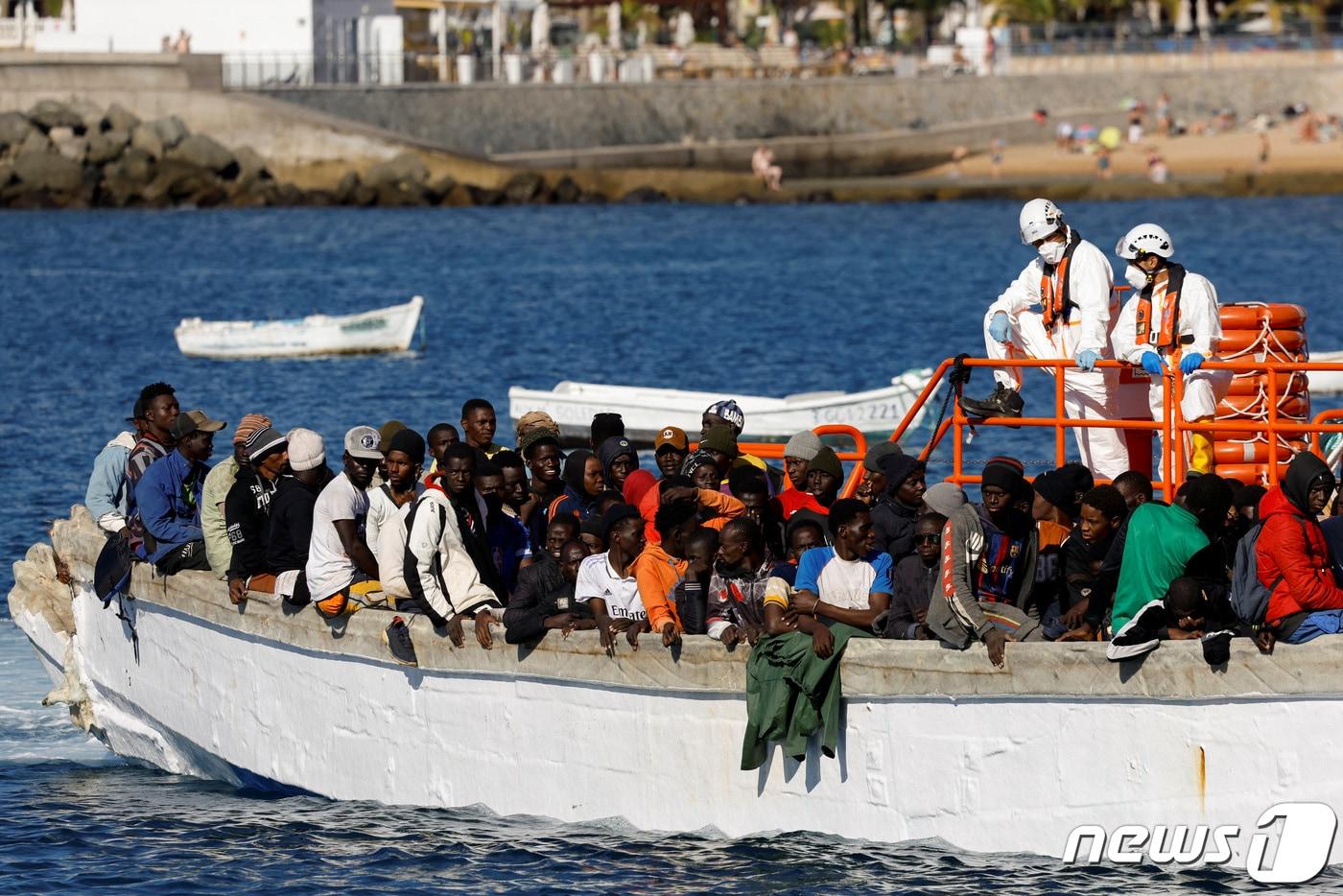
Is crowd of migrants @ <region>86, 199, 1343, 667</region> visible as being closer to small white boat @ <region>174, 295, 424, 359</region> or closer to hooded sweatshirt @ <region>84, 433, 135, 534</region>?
hooded sweatshirt @ <region>84, 433, 135, 534</region>

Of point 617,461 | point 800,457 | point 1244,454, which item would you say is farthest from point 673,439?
point 1244,454

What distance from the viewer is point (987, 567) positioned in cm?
1213

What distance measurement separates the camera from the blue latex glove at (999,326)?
15.1m

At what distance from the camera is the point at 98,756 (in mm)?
17750

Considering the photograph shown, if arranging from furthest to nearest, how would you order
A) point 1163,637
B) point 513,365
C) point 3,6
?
point 3,6, point 513,365, point 1163,637

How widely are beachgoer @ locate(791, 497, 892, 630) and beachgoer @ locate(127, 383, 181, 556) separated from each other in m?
5.49

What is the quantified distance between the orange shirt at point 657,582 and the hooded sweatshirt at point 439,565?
44.4 inches

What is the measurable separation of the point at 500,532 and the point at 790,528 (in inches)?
80.4

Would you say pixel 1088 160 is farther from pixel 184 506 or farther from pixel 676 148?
pixel 184 506

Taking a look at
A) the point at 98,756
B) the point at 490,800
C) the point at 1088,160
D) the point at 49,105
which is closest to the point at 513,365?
the point at 98,756

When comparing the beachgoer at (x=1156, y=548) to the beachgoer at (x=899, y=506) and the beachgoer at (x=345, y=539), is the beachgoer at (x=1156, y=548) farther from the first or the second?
the beachgoer at (x=345, y=539)

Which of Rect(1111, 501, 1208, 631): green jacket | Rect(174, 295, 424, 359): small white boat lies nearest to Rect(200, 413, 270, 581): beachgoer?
Rect(1111, 501, 1208, 631): green jacket

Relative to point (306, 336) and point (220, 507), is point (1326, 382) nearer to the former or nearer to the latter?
point (306, 336)

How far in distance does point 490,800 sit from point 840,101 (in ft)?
282
